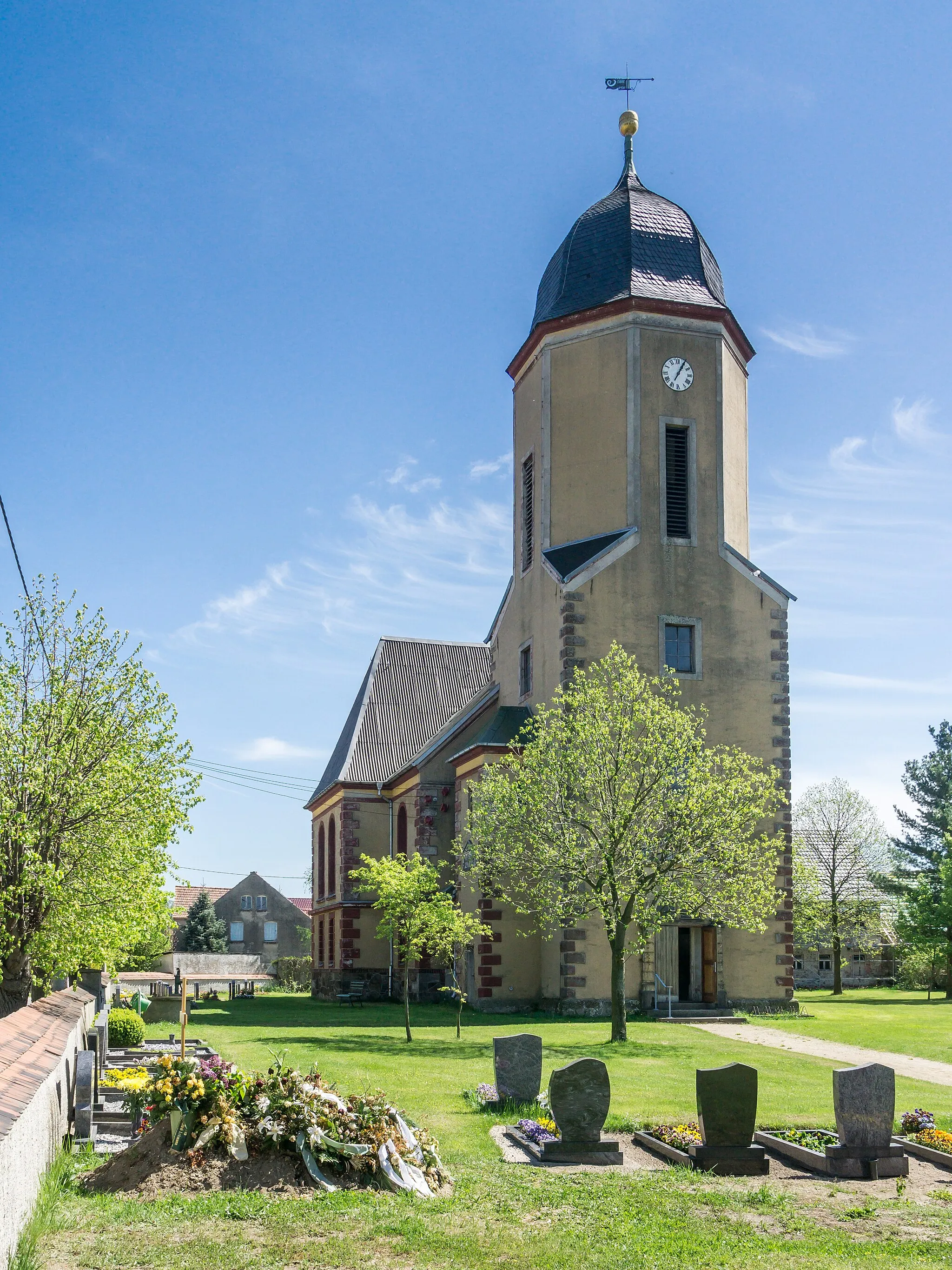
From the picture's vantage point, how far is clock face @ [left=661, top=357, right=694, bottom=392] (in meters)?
35.2

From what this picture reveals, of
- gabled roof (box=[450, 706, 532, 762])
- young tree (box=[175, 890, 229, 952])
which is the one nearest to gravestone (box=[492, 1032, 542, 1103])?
gabled roof (box=[450, 706, 532, 762])

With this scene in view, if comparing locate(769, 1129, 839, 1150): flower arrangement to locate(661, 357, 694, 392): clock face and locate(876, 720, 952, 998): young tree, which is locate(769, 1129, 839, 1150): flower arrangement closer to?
locate(661, 357, 694, 392): clock face

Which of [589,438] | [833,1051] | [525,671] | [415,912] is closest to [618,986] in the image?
[833,1051]

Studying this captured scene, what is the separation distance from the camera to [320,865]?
52.5 meters

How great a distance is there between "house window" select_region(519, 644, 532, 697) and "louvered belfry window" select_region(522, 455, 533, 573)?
7.90 feet

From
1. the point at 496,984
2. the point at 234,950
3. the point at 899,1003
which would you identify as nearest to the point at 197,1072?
A: the point at 496,984

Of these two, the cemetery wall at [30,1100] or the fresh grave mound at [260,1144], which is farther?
the fresh grave mound at [260,1144]

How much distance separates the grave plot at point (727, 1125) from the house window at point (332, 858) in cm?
3557

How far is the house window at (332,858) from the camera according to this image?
159 ft

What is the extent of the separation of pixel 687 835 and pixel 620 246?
17647 mm

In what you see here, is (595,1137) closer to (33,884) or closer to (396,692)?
(33,884)

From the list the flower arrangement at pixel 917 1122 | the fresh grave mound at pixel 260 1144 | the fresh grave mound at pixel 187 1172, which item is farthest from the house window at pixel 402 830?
the fresh grave mound at pixel 187 1172

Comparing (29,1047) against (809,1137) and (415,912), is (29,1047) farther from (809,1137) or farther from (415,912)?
(415,912)

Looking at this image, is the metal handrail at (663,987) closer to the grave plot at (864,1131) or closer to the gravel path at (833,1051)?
the gravel path at (833,1051)
